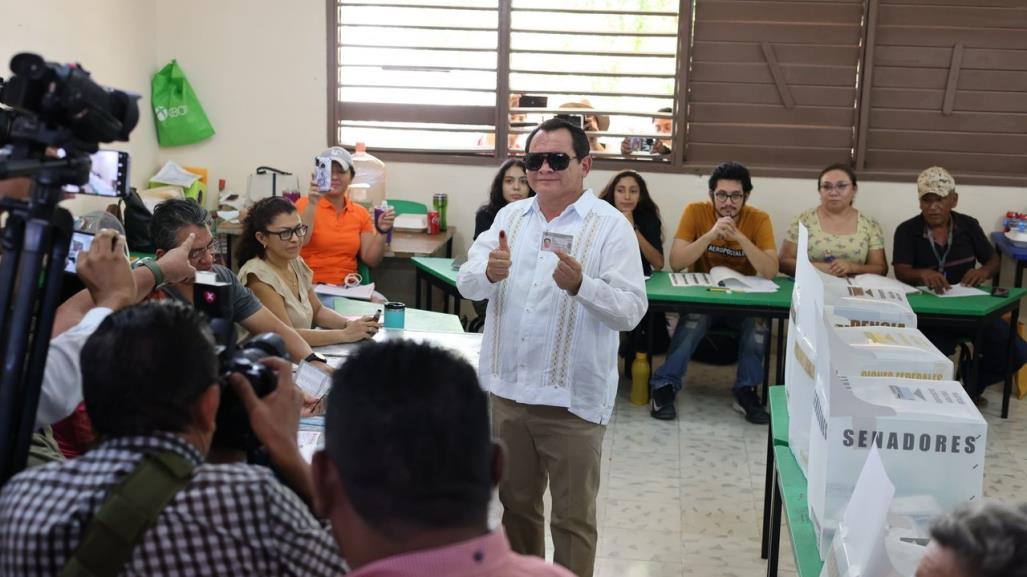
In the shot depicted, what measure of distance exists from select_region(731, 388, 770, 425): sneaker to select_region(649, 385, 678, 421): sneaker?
1.09ft

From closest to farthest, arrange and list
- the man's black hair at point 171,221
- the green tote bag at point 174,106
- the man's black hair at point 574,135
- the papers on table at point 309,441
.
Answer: the papers on table at point 309,441, the man's black hair at point 574,135, the man's black hair at point 171,221, the green tote bag at point 174,106

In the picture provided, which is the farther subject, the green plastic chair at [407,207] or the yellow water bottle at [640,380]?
the green plastic chair at [407,207]

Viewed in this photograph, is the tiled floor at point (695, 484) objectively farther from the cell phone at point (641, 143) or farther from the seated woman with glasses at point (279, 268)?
the cell phone at point (641, 143)

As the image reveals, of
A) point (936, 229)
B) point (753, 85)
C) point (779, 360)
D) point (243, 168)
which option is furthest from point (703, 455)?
point (243, 168)

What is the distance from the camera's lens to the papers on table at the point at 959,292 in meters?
5.27

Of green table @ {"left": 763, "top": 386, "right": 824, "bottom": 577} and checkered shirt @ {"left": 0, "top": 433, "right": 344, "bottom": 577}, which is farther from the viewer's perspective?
green table @ {"left": 763, "top": 386, "right": 824, "bottom": 577}

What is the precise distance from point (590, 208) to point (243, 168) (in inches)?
162

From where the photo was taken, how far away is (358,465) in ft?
3.75

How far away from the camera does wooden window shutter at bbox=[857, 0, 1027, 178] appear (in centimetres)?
608

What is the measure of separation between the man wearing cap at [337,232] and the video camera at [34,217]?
4028 mm

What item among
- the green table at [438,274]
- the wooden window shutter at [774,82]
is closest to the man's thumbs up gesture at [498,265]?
the green table at [438,274]

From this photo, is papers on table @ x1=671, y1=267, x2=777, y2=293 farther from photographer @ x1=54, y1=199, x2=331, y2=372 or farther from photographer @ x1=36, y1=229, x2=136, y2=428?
photographer @ x1=36, y1=229, x2=136, y2=428

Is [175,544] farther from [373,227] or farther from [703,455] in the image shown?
[373,227]

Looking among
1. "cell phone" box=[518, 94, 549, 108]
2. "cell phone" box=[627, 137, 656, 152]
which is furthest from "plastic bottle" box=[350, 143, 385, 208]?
"cell phone" box=[627, 137, 656, 152]
